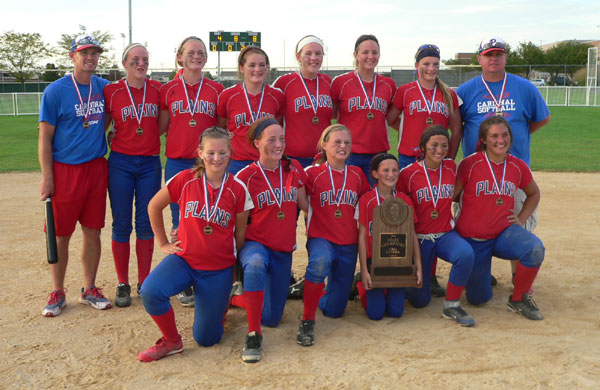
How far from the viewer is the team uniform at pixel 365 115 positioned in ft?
15.9

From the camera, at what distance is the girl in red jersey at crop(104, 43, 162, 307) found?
15.1 feet

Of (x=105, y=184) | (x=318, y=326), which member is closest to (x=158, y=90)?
(x=105, y=184)

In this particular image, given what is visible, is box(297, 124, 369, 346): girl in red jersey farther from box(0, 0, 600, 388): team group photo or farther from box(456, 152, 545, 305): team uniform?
box(456, 152, 545, 305): team uniform

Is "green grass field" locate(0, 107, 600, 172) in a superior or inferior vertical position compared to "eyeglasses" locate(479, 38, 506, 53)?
inferior

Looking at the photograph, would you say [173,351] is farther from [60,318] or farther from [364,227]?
[364,227]

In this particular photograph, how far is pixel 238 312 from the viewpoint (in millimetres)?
4570

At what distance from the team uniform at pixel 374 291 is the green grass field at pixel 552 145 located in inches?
303

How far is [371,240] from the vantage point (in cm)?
437

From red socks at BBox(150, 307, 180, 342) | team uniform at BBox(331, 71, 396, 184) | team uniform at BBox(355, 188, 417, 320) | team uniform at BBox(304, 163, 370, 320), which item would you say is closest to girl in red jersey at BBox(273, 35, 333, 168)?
team uniform at BBox(331, 71, 396, 184)

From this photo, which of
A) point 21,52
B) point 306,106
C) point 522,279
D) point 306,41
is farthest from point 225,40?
point 522,279

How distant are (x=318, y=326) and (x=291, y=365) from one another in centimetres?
74

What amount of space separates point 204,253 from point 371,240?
1.33m

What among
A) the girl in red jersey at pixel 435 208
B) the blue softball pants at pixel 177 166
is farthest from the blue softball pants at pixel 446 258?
the blue softball pants at pixel 177 166

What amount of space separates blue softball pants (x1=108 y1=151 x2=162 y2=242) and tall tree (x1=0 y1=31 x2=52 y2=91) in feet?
131
